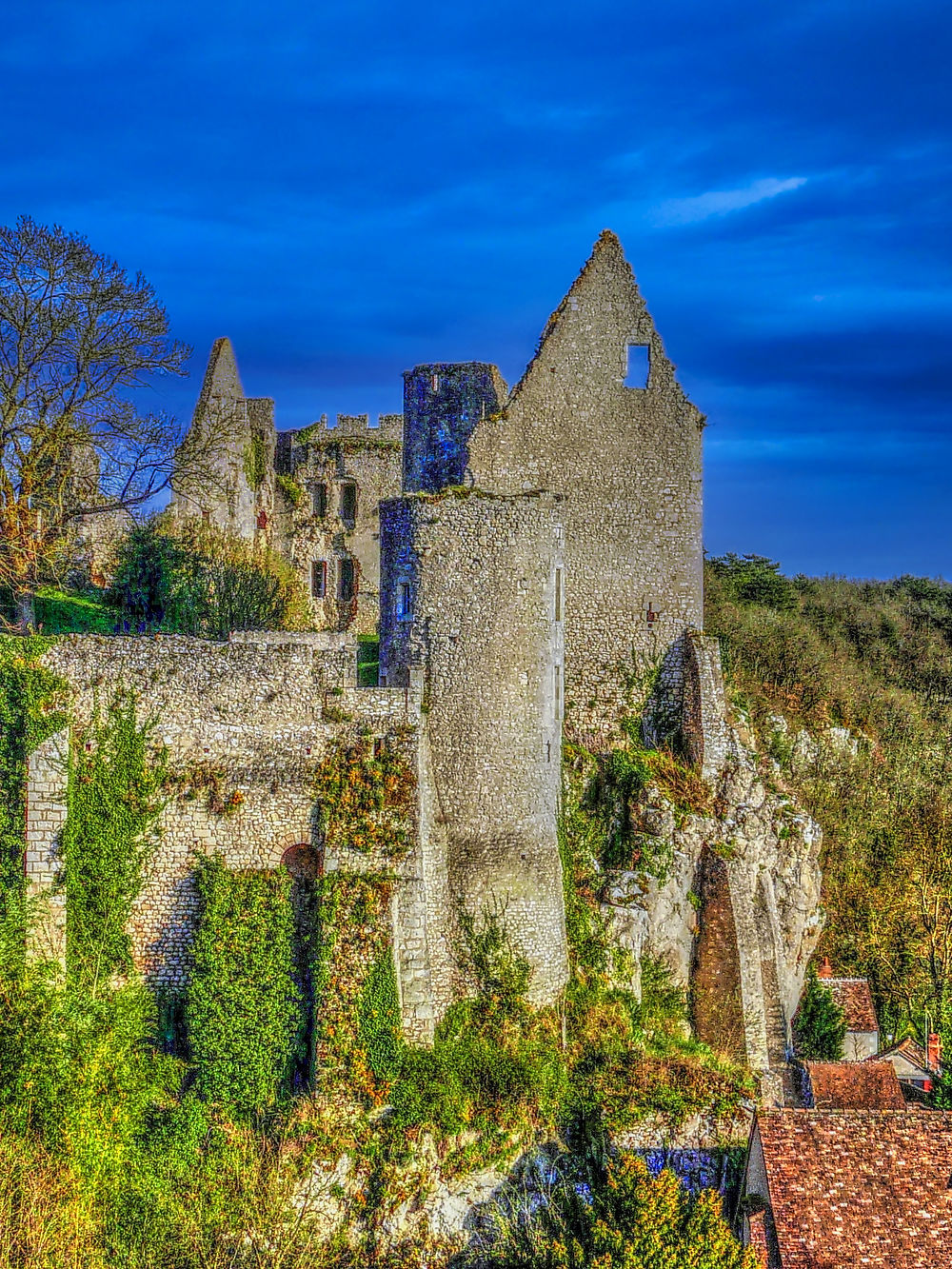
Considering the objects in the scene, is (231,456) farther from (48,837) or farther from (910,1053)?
(910,1053)

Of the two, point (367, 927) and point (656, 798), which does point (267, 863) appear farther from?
point (656, 798)

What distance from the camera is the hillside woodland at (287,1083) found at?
18.8 metres

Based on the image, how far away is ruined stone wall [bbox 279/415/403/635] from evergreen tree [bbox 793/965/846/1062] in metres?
18.2

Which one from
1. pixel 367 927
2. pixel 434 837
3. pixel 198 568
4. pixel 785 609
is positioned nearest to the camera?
pixel 367 927

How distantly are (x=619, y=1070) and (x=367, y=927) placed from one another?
5.34 m

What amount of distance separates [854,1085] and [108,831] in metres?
15.0

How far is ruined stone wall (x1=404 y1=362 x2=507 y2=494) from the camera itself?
27.1 meters

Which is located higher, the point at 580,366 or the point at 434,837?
the point at 580,366

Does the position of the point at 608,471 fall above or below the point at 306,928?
above

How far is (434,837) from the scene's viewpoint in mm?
21500

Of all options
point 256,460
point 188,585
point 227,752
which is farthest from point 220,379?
point 227,752

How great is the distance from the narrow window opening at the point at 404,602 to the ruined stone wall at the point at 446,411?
5.44 metres

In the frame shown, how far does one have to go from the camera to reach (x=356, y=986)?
64.8ft

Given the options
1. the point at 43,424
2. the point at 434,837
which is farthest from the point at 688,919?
the point at 43,424
